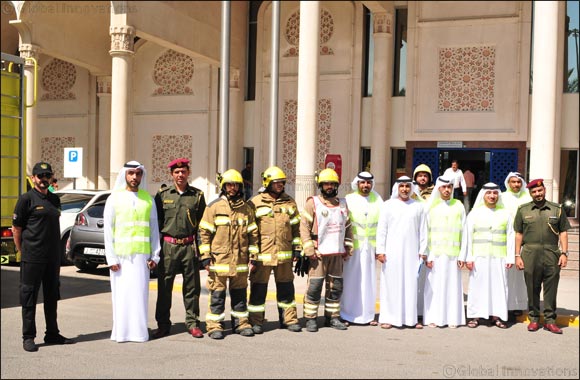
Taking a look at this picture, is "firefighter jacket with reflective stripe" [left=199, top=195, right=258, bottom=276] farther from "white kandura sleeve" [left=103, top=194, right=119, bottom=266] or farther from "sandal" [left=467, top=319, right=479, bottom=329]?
"sandal" [left=467, top=319, right=479, bottom=329]

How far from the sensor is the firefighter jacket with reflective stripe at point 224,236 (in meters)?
7.23

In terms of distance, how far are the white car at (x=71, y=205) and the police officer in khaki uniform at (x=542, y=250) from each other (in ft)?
24.9

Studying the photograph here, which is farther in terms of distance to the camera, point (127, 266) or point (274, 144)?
point (274, 144)

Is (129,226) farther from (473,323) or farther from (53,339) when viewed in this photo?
(473,323)

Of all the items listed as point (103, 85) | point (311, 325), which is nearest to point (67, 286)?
point (311, 325)

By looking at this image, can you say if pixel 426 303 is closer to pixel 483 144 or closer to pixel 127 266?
pixel 127 266

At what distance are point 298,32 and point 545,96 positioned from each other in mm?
8938

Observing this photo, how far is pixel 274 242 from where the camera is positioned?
755cm

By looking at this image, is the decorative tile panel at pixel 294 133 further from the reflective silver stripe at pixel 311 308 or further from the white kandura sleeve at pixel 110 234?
the white kandura sleeve at pixel 110 234

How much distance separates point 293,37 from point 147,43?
5376mm

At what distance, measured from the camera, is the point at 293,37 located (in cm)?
2136

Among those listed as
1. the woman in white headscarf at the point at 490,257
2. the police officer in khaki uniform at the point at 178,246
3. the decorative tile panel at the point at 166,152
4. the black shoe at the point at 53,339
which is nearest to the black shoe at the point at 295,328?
the police officer in khaki uniform at the point at 178,246

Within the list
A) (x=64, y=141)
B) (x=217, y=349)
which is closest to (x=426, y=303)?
(x=217, y=349)

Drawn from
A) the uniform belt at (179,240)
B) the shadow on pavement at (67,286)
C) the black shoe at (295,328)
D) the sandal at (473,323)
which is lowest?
the shadow on pavement at (67,286)
